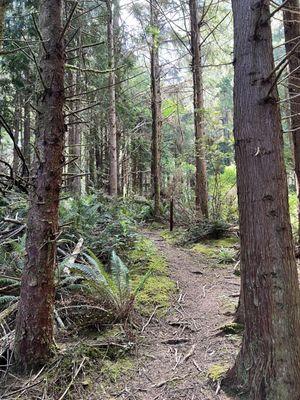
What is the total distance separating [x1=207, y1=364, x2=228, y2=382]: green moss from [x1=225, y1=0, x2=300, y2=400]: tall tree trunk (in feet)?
0.56

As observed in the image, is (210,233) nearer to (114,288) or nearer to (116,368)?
(114,288)

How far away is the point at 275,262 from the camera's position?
7.86ft

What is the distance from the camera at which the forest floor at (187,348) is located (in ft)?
9.14

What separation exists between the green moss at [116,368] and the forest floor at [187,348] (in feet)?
0.21

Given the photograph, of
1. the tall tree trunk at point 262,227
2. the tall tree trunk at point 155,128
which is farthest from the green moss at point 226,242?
the tall tree trunk at point 262,227

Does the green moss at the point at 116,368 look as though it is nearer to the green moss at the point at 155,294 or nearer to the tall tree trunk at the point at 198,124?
the green moss at the point at 155,294

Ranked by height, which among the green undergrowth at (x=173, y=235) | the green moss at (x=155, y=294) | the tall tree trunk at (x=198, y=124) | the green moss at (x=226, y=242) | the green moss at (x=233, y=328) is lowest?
the green moss at (x=233, y=328)

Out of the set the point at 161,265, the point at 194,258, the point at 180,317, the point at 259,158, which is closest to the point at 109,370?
the point at 180,317

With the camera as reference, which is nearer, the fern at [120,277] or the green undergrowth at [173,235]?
the fern at [120,277]

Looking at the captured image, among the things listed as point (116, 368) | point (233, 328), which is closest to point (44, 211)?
point (116, 368)

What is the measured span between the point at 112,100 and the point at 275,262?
11.3m

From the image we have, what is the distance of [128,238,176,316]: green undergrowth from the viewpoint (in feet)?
14.9

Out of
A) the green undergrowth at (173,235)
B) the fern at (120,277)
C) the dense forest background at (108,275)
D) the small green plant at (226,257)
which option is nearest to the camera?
the dense forest background at (108,275)

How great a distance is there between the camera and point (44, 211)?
3033 millimetres
